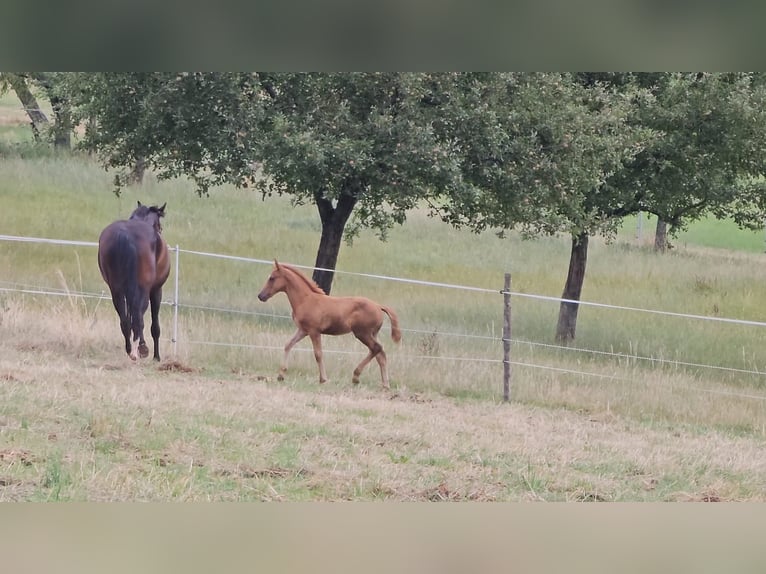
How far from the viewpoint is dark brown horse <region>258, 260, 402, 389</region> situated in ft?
30.1

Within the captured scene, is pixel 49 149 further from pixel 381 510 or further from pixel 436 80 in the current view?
pixel 381 510

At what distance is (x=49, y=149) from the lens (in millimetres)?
23109

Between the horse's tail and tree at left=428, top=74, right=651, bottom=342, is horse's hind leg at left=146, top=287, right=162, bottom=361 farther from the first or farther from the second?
tree at left=428, top=74, right=651, bottom=342

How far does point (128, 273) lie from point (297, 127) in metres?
3.15

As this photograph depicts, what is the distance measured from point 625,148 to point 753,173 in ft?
8.09

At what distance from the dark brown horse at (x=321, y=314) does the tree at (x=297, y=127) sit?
1.84 metres

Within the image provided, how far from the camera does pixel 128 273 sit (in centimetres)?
887

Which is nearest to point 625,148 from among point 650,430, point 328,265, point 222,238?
point 328,265

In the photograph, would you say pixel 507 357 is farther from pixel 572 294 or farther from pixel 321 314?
pixel 572 294

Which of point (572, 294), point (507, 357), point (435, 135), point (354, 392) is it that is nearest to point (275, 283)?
point (354, 392)

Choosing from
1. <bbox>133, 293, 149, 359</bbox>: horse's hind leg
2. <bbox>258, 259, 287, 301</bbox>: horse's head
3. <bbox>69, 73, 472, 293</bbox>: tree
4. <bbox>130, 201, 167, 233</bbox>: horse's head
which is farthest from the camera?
<bbox>69, 73, 472, 293</bbox>: tree

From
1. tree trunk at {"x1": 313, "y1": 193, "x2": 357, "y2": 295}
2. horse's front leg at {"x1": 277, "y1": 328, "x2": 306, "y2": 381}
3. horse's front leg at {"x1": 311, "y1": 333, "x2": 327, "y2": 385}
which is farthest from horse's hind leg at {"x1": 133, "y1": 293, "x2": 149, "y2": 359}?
tree trunk at {"x1": 313, "y1": 193, "x2": 357, "y2": 295}

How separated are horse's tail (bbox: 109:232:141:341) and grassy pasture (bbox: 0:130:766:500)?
0.48 metres

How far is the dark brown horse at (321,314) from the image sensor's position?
9180 mm
